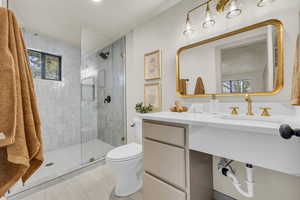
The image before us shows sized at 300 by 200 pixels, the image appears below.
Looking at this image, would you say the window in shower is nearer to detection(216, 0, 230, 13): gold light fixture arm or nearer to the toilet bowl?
the toilet bowl

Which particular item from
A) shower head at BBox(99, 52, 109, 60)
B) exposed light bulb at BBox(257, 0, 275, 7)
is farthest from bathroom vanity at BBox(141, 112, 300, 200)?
shower head at BBox(99, 52, 109, 60)

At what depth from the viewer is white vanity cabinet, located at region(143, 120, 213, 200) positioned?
912mm

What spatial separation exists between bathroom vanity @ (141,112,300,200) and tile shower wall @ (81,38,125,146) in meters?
1.36

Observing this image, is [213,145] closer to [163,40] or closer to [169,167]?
[169,167]

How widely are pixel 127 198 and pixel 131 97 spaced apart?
1351mm

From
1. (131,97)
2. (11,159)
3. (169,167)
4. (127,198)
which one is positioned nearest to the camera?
(11,159)

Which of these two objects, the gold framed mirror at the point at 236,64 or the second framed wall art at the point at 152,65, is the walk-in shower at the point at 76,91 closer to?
the second framed wall art at the point at 152,65

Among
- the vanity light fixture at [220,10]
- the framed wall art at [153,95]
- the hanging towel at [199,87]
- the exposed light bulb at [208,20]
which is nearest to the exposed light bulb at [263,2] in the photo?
the vanity light fixture at [220,10]

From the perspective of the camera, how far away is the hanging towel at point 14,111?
0.57 m

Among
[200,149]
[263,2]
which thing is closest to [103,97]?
[200,149]

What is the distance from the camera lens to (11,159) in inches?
22.1

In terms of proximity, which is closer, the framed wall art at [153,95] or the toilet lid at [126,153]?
the toilet lid at [126,153]

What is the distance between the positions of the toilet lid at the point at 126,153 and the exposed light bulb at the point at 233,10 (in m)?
1.58

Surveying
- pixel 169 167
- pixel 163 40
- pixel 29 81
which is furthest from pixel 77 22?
pixel 169 167
